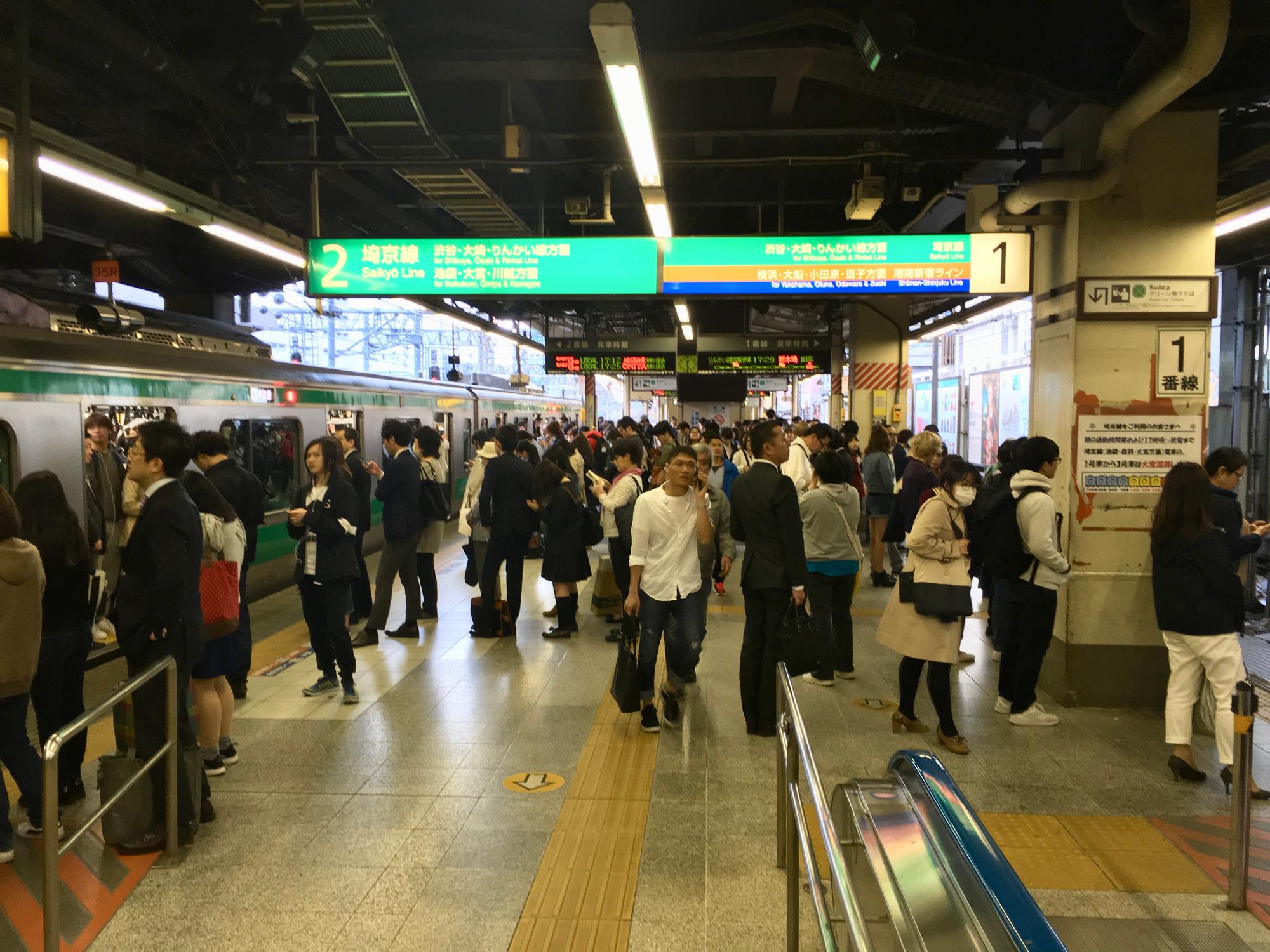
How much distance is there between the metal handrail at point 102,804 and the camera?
9.00ft

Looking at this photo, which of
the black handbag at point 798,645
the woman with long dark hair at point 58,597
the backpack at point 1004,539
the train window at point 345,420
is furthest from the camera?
the train window at point 345,420

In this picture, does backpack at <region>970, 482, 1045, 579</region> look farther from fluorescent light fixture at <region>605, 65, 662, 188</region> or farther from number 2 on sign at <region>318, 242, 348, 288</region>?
number 2 on sign at <region>318, 242, 348, 288</region>

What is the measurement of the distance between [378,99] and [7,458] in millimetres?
3315

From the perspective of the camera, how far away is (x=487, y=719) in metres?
5.47

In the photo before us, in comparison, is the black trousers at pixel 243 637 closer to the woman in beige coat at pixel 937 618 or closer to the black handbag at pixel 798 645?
the black handbag at pixel 798 645

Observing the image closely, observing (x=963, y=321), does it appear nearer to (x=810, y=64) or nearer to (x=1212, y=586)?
(x=810, y=64)

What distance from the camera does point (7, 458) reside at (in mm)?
5887

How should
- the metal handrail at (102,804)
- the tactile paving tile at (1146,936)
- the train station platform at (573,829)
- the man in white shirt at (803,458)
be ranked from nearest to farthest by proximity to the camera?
the metal handrail at (102,804) < the tactile paving tile at (1146,936) < the train station platform at (573,829) < the man in white shirt at (803,458)

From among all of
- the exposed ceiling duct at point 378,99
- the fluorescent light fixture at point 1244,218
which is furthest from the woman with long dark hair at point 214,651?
the fluorescent light fixture at point 1244,218

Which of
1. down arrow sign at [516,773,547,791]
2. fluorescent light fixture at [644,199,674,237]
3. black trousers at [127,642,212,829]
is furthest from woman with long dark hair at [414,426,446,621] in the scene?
black trousers at [127,642,212,829]

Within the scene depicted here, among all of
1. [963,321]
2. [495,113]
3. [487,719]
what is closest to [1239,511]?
[487,719]

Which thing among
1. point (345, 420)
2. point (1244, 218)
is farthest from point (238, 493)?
point (1244, 218)

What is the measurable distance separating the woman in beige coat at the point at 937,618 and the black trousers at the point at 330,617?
3192 mm

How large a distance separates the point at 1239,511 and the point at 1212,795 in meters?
1.59
